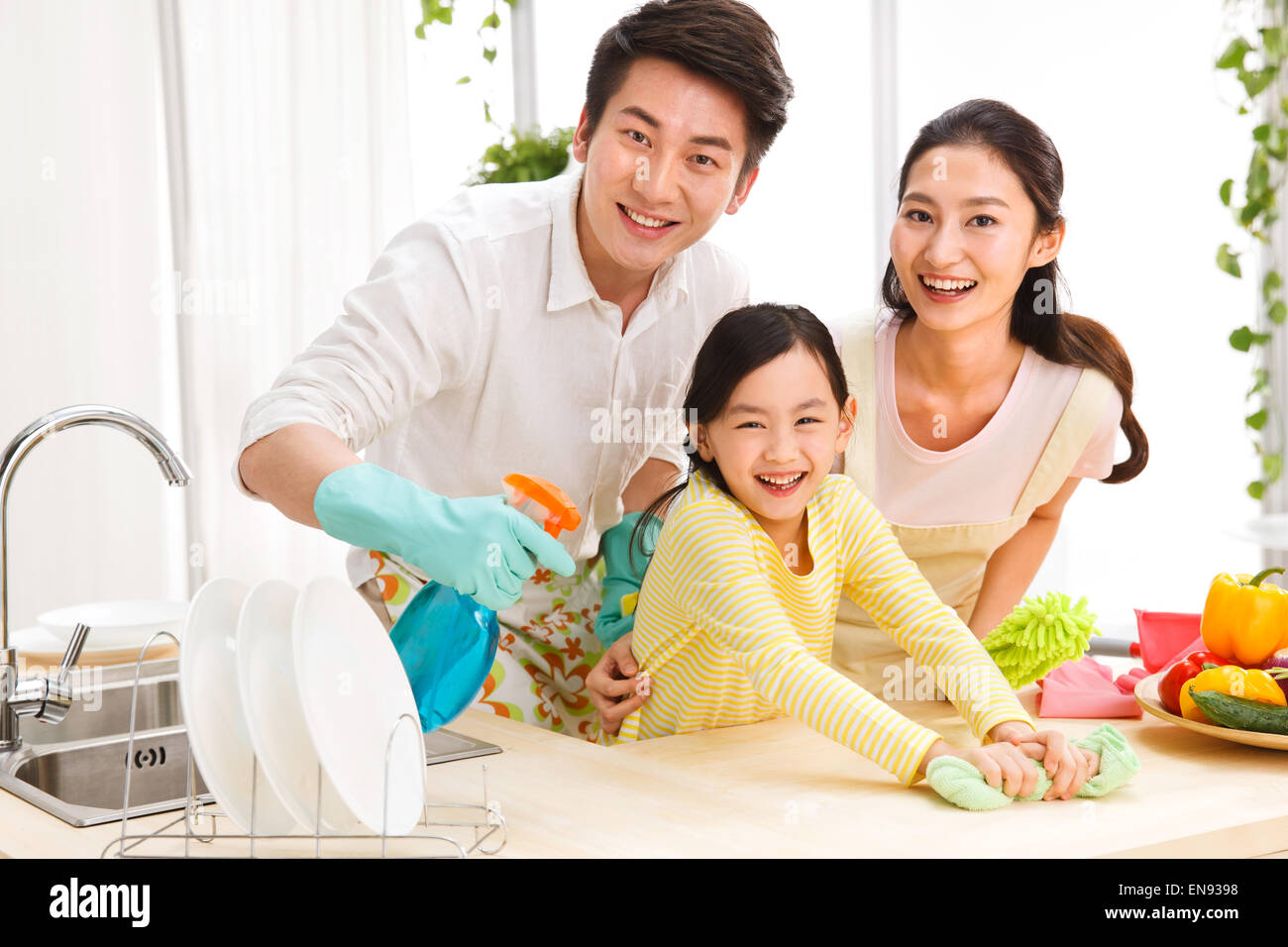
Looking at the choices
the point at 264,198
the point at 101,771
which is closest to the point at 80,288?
the point at 264,198

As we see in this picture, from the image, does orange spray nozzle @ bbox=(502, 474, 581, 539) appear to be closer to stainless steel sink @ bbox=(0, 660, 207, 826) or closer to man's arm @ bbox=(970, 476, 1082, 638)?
stainless steel sink @ bbox=(0, 660, 207, 826)

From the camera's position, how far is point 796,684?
1.22m

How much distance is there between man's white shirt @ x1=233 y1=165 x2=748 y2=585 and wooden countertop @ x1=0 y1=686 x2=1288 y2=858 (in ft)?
1.58

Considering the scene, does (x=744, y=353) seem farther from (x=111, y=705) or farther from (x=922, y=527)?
(x=111, y=705)

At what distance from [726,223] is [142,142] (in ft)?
5.32

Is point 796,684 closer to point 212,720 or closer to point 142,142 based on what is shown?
point 212,720

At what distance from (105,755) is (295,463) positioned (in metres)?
0.44

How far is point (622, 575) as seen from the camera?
1700 millimetres

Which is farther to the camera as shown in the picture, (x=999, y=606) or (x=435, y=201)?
(x=435, y=201)

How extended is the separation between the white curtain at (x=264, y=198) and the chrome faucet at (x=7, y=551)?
6.61ft

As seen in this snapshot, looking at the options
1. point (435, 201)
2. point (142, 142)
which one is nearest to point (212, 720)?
point (142, 142)

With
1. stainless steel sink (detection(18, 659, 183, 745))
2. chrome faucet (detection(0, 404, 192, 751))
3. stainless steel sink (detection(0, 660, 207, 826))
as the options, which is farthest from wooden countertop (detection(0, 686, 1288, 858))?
stainless steel sink (detection(18, 659, 183, 745))

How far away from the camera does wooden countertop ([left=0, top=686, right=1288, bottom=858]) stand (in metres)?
0.98

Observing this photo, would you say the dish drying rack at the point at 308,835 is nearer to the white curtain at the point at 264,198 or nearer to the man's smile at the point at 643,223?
the man's smile at the point at 643,223
